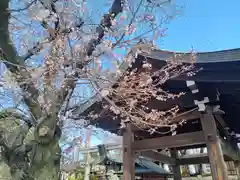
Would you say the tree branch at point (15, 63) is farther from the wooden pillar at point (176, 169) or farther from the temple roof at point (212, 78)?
the wooden pillar at point (176, 169)

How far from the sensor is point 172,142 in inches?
146

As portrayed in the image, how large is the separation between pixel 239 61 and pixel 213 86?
2.07 ft

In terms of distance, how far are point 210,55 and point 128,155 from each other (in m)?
2.20

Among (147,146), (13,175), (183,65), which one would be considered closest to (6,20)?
(13,175)

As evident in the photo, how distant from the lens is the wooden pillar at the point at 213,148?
296 centimetres

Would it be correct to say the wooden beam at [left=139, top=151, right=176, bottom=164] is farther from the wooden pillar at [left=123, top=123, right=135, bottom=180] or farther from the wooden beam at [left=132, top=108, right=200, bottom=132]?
the wooden beam at [left=132, top=108, right=200, bottom=132]

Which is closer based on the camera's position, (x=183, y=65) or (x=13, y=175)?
(x=13, y=175)

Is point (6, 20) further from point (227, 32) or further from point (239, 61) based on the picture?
point (227, 32)

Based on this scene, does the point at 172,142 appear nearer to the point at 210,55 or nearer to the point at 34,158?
the point at 210,55

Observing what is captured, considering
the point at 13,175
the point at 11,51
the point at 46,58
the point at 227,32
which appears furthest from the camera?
the point at 227,32

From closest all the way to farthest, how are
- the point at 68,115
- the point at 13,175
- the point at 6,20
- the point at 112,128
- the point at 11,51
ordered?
the point at 6,20
the point at 11,51
the point at 13,175
the point at 68,115
the point at 112,128

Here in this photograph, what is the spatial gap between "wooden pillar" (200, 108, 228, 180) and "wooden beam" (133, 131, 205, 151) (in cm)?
19

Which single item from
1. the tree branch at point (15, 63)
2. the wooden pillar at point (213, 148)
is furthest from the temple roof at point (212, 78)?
the tree branch at point (15, 63)

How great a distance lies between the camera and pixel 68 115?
12.6 ft
